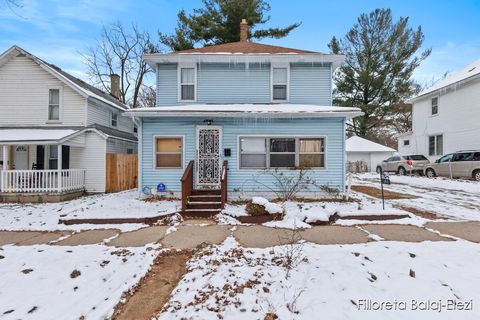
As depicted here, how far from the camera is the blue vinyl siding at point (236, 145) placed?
372 inches

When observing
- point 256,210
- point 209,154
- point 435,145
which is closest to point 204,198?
point 209,154

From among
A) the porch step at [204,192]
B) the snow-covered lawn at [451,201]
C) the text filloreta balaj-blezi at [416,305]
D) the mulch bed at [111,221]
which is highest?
the porch step at [204,192]

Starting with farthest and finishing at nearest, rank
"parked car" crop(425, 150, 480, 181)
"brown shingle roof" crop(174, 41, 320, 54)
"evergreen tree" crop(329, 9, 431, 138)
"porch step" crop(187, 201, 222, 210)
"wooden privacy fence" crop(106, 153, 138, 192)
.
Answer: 1. "evergreen tree" crop(329, 9, 431, 138)
2. "parked car" crop(425, 150, 480, 181)
3. "wooden privacy fence" crop(106, 153, 138, 192)
4. "brown shingle roof" crop(174, 41, 320, 54)
5. "porch step" crop(187, 201, 222, 210)

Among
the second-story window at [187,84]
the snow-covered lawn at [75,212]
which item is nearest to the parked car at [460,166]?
the second-story window at [187,84]

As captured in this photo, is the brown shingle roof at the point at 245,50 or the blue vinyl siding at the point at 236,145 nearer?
the blue vinyl siding at the point at 236,145

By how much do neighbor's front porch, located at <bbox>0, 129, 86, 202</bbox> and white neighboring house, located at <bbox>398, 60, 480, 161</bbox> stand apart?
22670 millimetres

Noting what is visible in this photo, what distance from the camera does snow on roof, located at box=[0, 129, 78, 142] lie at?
33.8ft

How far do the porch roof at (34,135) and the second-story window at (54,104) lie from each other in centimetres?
103

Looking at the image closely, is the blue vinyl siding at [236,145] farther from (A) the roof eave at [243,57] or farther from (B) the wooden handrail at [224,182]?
(A) the roof eave at [243,57]

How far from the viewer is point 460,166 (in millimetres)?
14891

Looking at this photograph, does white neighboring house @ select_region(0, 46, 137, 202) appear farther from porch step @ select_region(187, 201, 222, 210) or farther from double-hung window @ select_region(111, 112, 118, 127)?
porch step @ select_region(187, 201, 222, 210)

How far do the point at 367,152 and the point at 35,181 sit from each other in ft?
85.6

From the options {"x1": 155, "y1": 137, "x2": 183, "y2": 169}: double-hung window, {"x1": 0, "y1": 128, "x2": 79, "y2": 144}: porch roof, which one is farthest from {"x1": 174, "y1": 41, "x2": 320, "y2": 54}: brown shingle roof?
{"x1": 0, "y1": 128, "x2": 79, "y2": 144}: porch roof

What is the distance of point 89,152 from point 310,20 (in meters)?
16.9
